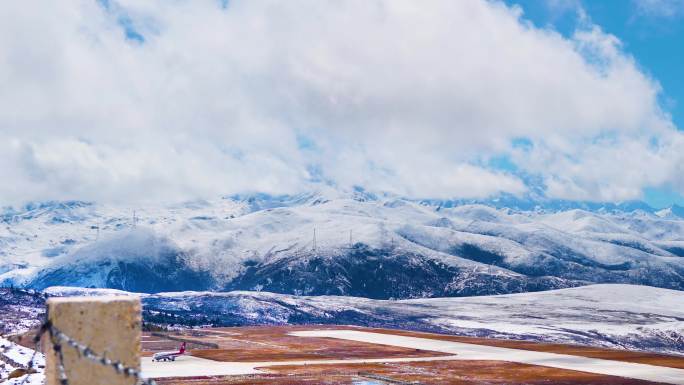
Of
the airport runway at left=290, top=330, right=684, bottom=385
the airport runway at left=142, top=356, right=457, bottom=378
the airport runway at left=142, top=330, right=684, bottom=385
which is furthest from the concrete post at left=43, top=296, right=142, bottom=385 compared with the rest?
the airport runway at left=290, top=330, right=684, bottom=385

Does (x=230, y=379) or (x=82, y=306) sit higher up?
(x=82, y=306)

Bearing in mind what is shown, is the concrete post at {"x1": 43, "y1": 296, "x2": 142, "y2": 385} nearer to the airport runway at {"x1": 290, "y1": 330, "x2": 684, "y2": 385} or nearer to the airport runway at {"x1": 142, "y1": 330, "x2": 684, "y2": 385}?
the airport runway at {"x1": 142, "y1": 330, "x2": 684, "y2": 385}

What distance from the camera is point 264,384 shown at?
90.2 m

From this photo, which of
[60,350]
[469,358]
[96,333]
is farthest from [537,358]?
[60,350]

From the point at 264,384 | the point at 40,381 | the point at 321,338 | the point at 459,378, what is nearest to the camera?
the point at 40,381

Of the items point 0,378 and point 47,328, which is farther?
point 0,378

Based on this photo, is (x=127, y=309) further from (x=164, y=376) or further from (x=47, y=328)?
(x=164, y=376)

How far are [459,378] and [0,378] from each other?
2261 inches

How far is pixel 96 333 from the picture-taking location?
8.95m

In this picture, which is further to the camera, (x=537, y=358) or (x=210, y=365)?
(x=537, y=358)

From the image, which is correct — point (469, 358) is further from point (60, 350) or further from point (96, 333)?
point (60, 350)

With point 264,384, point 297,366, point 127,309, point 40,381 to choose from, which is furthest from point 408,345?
point 127,309

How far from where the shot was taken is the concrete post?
8.83 metres

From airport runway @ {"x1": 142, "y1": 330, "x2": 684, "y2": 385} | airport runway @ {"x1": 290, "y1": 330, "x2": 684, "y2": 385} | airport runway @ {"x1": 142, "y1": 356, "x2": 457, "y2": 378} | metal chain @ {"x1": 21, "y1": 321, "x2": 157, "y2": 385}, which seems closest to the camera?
metal chain @ {"x1": 21, "y1": 321, "x2": 157, "y2": 385}
